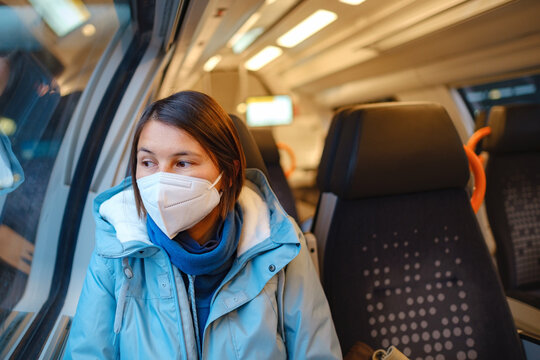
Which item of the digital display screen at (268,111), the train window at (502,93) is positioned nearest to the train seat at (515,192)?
the train window at (502,93)

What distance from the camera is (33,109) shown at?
164cm

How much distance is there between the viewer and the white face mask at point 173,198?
48.6 inches

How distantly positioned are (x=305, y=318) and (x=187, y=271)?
Result: 40cm

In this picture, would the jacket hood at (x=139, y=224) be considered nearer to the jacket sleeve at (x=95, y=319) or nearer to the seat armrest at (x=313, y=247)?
the jacket sleeve at (x=95, y=319)

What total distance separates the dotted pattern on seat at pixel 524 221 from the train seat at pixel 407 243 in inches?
56.7

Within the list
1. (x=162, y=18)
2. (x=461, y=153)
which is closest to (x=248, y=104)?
(x=162, y=18)

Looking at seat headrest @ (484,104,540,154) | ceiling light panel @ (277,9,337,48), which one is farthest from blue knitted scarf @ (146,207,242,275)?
ceiling light panel @ (277,9,337,48)

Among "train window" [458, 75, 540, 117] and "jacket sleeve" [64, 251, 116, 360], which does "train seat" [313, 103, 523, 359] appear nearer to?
"jacket sleeve" [64, 251, 116, 360]

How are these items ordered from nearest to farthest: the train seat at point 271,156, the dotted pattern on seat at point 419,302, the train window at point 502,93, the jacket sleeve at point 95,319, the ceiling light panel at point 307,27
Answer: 1. the jacket sleeve at point 95,319
2. the dotted pattern on seat at point 419,302
3. the train seat at point 271,156
4. the train window at point 502,93
5. the ceiling light panel at point 307,27

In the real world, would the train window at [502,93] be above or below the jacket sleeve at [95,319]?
above

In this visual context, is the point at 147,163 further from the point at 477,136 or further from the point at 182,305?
the point at 477,136

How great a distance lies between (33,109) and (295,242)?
1.16m

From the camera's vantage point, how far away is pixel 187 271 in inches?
48.8

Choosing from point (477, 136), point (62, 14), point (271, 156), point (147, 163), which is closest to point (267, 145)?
point (271, 156)
